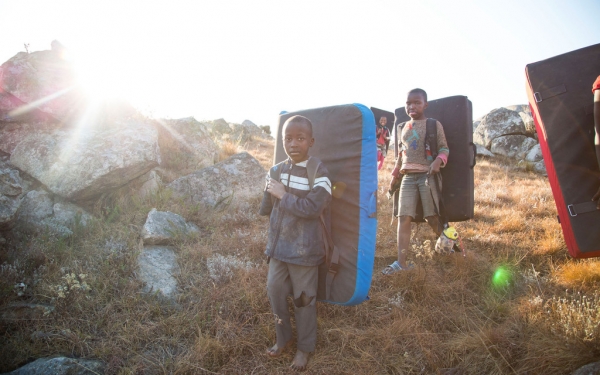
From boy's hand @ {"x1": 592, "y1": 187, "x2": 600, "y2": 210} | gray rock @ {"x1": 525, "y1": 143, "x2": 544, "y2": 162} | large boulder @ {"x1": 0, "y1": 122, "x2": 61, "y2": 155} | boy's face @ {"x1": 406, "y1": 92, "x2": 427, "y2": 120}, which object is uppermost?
large boulder @ {"x1": 0, "y1": 122, "x2": 61, "y2": 155}

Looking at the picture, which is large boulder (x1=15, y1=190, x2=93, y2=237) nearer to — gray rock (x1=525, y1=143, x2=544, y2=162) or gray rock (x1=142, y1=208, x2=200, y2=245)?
gray rock (x1=142, y1=208, x2=200, y2=245)

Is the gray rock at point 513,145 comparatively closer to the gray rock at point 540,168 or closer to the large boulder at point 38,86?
the gray rock at point 540,168

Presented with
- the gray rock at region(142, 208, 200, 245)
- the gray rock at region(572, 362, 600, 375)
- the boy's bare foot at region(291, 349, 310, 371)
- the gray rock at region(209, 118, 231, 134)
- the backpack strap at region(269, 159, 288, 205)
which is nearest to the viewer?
the gray rock at region(572, 362, 600, 375)

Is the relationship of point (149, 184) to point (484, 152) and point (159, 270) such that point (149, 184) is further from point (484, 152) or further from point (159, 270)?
point (484, 152)

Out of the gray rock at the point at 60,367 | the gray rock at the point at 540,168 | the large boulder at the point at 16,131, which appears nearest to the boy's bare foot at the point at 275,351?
the gray rock at the point at 60,367

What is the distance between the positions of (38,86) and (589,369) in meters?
7.76

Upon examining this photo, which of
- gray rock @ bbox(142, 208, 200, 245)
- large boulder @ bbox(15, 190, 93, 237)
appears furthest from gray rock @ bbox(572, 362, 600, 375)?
large boulder @ bbox(15, 190, 93, 237)

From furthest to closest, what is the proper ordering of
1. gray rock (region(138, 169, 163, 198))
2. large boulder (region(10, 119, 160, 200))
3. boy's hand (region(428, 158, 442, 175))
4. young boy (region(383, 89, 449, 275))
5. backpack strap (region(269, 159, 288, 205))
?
gray rock (region(138, 169, 163, 198)) < large boulder (region(10, 119, 160, 200)) < young boy (region(383, 89, 449, 275)) < boy's hand (region(428, 158, 442, 175)) < backpack strap (region(269, 159, 288, 205))

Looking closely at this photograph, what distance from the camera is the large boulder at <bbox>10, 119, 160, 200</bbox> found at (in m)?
4.89

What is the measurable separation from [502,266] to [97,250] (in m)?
4.72

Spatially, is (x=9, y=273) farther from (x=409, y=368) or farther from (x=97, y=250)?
(x=409, y=368)

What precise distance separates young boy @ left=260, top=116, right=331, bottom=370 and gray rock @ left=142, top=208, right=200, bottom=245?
203 centimetres

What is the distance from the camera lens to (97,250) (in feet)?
13.1

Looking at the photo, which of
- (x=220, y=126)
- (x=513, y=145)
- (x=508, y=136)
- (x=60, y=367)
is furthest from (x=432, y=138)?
(x=220, y=126)
